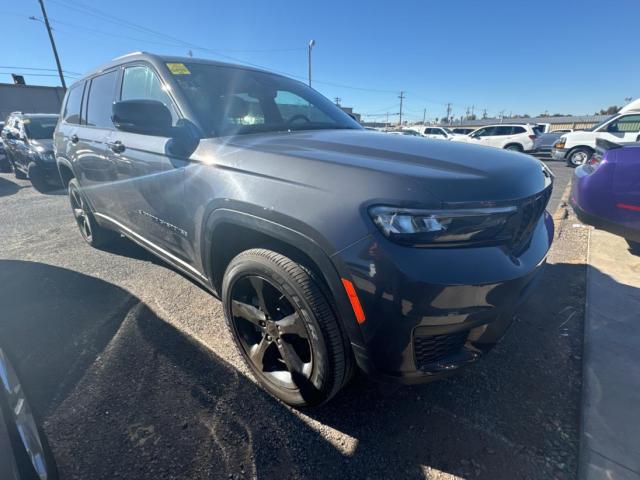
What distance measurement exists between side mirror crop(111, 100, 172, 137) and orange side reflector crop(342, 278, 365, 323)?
Result: 4.61 ft

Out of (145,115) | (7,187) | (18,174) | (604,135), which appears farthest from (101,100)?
(604,135)

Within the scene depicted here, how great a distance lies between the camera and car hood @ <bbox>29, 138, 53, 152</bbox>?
726 centimetres

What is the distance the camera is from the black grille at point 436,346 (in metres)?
1.35

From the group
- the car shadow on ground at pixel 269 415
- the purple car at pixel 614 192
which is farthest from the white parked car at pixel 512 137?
the car shadow on ground at pixel 269 415

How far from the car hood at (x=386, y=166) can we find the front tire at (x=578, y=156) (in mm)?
13764

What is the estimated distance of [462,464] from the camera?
5.05ft

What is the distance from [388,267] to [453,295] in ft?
0.88

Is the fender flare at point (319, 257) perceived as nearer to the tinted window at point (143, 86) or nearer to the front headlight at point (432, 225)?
the front headlight at point (432, 225)

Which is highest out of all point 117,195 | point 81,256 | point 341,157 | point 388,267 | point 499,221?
point 341,157

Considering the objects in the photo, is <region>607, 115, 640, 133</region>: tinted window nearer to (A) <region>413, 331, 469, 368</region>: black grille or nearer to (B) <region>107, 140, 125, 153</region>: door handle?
(A) <region>413, 331, 469, 368</region>: black grille

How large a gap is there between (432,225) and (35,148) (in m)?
9.43

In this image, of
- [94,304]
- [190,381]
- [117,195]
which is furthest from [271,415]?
[117,195]

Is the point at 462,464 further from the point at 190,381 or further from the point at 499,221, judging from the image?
the point at 190,381

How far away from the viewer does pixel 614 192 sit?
2.96m
